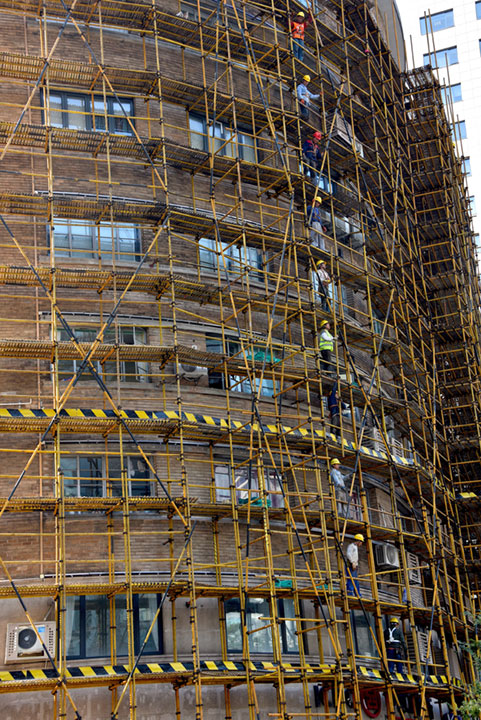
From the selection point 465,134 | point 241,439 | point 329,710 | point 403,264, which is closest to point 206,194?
point 241,439

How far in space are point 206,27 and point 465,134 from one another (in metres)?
44.5

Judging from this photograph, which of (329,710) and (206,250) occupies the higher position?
(206,250)

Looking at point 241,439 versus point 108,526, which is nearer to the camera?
point 108,526

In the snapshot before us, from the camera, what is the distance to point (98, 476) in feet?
73.7

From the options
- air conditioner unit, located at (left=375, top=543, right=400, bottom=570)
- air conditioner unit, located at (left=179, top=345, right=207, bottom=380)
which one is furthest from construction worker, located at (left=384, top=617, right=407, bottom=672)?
air conditioner unit, located at (left=179, top=345, right=207, bottom=380)

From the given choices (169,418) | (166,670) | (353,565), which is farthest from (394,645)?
(169,418)

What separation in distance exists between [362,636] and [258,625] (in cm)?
379

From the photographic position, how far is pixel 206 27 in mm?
26219

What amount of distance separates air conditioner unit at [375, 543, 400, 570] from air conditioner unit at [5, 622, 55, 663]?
9786 mm

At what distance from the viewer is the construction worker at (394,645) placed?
82.1 ft

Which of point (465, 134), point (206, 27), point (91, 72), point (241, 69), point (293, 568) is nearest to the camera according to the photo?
point (293, 568)

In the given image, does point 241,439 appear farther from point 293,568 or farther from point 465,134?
point 465,134

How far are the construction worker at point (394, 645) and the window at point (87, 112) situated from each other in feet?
48.3

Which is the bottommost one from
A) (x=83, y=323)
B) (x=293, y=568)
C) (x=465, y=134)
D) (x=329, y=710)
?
(x=329, y=710)
